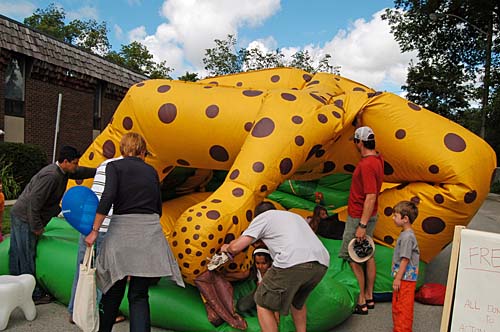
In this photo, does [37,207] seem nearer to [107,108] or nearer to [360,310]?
[360,310]

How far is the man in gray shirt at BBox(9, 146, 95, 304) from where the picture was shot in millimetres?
3658

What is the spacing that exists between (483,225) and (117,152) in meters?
8.42

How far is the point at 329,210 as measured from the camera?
226 inches

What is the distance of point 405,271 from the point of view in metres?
3.29

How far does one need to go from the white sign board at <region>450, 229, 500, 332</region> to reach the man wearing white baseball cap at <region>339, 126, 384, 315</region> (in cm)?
118

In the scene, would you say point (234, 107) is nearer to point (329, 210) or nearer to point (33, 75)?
point (329, 210)

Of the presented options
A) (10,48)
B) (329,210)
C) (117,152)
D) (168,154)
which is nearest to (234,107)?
(168,154)

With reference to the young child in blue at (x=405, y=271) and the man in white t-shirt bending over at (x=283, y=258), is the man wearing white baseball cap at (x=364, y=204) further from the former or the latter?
the man in white t-shirt bending over at (x=283, y=258)

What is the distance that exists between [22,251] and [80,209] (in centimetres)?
134

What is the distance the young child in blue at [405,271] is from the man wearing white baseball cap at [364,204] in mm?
345

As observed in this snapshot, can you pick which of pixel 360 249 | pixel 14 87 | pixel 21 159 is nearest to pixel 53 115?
pixel 14 87

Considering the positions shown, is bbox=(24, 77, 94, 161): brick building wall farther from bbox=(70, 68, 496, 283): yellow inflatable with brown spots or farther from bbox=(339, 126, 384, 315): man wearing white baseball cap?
bbox=(339, 126, 384, 315): man wearing white baseball cap

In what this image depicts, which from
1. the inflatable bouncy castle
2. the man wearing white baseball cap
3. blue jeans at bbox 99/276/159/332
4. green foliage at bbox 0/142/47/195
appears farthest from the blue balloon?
green foliage at bbox 0/142/47/195

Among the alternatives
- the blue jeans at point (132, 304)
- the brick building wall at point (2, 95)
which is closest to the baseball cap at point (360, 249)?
the blue jeans at point (132, 304)
